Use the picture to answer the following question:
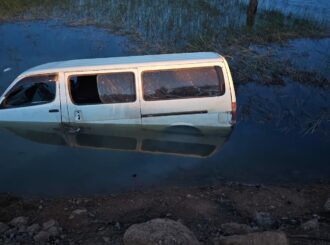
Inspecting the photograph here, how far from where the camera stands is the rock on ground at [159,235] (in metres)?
5.70

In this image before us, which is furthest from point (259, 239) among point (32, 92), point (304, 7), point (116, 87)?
point (304, 7)

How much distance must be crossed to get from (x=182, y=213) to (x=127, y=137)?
3.29 metres

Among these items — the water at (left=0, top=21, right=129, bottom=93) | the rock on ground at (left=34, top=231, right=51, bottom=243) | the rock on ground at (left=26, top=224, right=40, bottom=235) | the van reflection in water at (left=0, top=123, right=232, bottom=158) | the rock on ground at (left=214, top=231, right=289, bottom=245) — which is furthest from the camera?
the water at (left=0, top=21, right=129, bottom=93)

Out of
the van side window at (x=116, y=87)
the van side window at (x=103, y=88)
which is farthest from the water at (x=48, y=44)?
the van side window at (x=116, y=87)

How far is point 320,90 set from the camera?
45.4 ft

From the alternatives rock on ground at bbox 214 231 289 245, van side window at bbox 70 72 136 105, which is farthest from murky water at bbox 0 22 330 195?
rock on ground at bbox 214 231 289 245

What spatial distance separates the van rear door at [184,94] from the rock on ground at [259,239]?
181 inches

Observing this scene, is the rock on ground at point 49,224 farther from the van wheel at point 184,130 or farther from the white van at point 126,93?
the van wheel at point 184,130

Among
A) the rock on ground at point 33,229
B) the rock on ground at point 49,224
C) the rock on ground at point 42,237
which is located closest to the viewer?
the rock on ground at point 42,237

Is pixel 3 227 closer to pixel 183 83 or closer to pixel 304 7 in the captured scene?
pixel 183 83

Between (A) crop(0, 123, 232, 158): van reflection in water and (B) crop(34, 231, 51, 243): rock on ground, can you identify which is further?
(A) crop(0, 123, 232, 158): van reflection in water

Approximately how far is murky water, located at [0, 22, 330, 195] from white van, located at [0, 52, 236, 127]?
521mm

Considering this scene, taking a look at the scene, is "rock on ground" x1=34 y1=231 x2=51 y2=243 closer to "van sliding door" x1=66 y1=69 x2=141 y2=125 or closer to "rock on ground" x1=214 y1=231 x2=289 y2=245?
"rock on ground" x1=214 y1=231 x2=289 y2=245

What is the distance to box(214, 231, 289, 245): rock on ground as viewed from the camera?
5.70 meters
